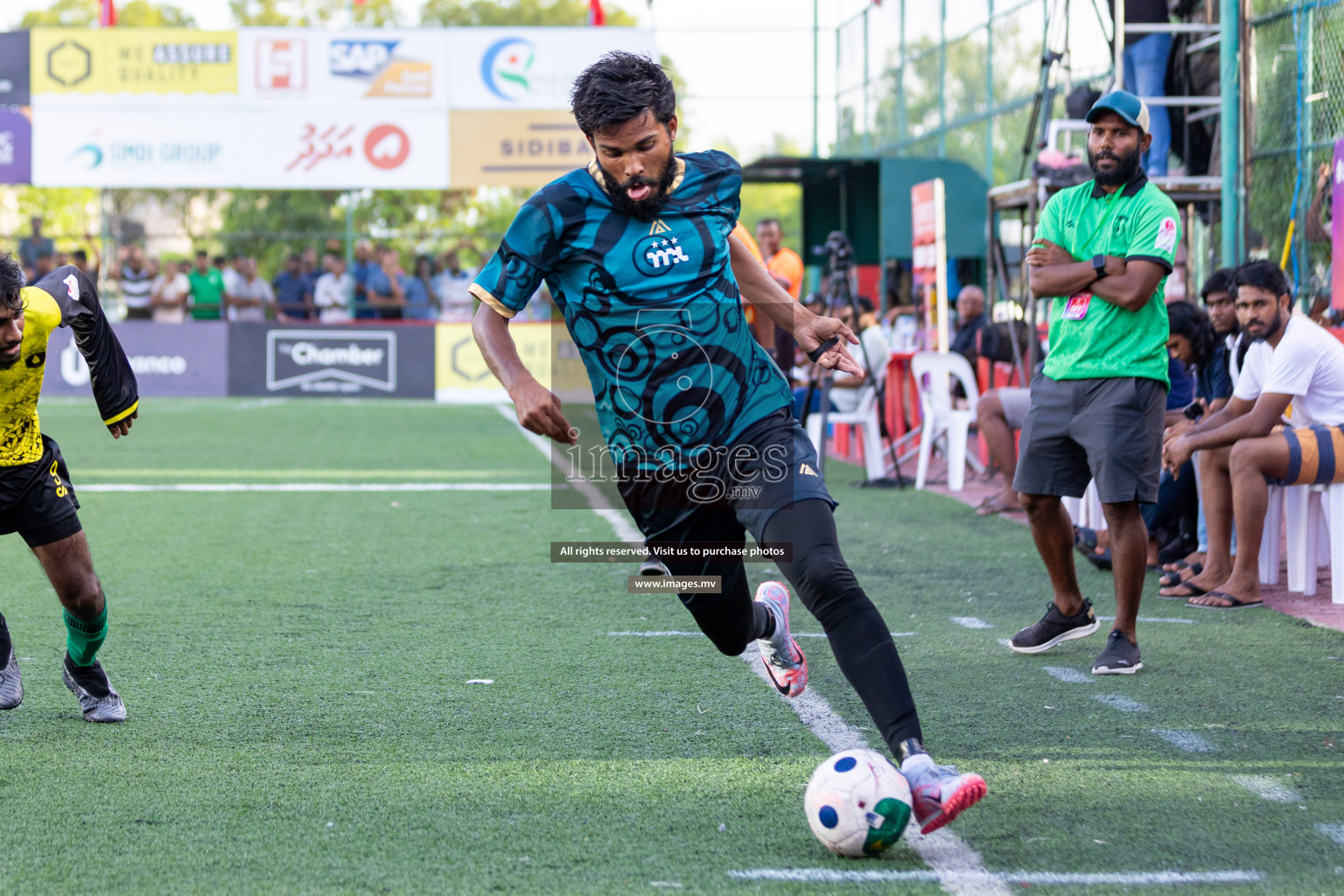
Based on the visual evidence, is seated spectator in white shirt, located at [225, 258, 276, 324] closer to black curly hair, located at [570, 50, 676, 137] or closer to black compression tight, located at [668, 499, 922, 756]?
black curly hair, located at [570, 50, 676, 137]

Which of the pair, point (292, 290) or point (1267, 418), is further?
point (292, 290)

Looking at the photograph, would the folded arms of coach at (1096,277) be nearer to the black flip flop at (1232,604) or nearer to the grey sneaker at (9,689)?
the black flip flop at (1232,604)

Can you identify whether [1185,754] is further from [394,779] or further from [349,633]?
[349,633]

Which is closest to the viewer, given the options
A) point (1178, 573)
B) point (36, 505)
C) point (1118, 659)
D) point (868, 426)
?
point (36, 505)

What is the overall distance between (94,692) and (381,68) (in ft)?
73.7

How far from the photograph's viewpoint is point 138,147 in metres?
25.8

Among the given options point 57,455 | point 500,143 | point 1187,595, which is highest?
point 500,143

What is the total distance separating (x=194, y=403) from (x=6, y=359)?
63.1 ft

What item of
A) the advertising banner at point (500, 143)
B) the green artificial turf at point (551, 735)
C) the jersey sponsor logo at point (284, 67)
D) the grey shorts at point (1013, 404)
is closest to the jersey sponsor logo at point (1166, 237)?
the green artificial turf at point (551, 735)

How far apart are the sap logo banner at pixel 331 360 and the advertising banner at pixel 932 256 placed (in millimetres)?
11827

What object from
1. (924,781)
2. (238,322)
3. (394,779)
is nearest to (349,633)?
(394,779)

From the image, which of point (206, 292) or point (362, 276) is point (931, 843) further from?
point (206, 292)

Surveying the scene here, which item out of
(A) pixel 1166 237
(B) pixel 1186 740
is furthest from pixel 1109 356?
(B) pixel 1186 740

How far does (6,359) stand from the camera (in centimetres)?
420
